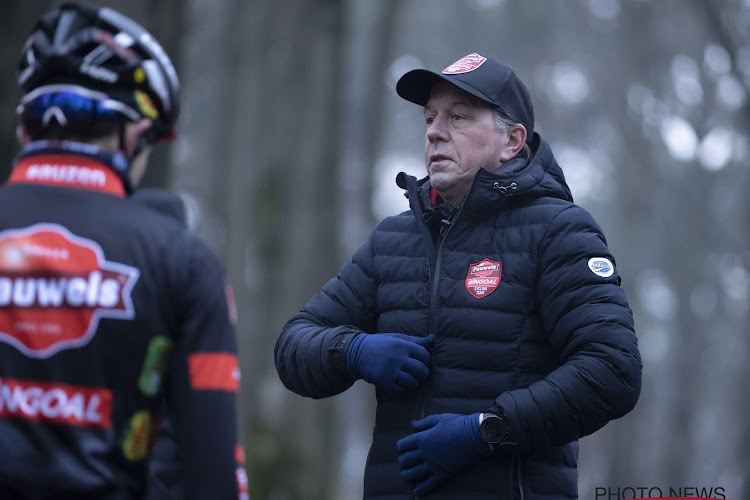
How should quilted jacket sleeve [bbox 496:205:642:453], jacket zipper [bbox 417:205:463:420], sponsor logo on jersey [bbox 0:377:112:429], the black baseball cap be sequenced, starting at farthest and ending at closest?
the black baseball cap < jacket zipper [bbox 417:205:463:420] < quilted jacket sleeve [bbox 496:205:642:453] < sponsor logo on jersey [bbox 0:377:112:429]

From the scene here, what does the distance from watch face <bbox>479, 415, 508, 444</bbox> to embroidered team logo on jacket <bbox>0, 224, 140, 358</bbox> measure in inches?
48.6

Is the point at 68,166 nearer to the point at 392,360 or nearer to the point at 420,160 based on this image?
the point at 392,360

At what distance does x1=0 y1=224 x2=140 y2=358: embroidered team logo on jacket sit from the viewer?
252cm

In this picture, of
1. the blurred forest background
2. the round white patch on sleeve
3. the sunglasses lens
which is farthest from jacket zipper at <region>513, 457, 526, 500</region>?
the blurred forest background

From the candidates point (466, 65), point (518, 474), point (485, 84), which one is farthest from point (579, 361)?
point (466, 65)

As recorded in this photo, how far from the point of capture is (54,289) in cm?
254

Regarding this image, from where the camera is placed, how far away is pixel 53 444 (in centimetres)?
252

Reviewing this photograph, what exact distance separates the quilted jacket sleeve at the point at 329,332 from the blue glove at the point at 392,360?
7 centimetres

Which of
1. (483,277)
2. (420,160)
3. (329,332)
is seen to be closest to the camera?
(483,277)

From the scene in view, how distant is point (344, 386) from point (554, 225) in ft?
3.01

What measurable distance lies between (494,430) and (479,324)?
35cm

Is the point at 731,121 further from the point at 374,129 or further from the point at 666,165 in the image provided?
the point at 374,129

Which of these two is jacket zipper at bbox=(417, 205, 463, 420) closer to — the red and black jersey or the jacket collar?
the red and black jersey

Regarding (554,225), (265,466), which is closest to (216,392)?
(554,225)
